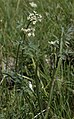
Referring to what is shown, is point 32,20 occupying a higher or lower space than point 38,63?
higher

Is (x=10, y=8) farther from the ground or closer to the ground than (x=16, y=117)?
farther from the ground

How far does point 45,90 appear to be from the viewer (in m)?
1.54

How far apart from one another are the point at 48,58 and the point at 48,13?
1.86 feet

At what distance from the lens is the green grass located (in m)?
1.30

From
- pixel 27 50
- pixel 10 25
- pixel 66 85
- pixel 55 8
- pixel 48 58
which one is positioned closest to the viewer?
pixel 27 50

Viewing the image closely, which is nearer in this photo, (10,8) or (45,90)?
(45,90)

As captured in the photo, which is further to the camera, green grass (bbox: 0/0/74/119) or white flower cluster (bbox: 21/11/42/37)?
green grass (bbox: 0/0/74/119)

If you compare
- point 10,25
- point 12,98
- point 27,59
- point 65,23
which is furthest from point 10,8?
point 12,98

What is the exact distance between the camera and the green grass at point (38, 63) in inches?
51.0

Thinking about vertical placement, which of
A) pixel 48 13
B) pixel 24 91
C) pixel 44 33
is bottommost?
pixel 24 91

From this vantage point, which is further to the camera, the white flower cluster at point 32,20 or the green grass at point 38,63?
the green grass at point 38,63

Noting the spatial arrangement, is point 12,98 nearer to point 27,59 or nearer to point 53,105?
point 53,105

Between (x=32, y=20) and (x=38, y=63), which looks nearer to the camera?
(x=32, y=20)

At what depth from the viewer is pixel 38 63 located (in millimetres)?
1714
